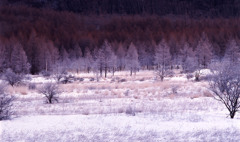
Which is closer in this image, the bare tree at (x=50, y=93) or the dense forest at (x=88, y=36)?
the bare tree at (x=50, y=93)

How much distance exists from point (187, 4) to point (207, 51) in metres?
114

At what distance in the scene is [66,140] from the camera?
10.6m

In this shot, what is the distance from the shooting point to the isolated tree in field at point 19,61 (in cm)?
6588

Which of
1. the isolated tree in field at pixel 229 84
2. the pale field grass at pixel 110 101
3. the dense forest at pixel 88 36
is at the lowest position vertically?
the pale field grass at pixel 110 101

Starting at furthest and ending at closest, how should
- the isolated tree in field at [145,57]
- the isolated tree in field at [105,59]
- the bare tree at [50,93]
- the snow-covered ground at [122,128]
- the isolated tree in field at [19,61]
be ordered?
the isolated tree in field at [145,57] < the isolated tree in field at [19,61] < the isolated tree in field at [105,59] < the bare tree at [50,93] < the snow-covered ground at [122,128]

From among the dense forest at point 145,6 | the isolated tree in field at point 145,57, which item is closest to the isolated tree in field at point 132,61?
the isolated tree in field at point 145,57

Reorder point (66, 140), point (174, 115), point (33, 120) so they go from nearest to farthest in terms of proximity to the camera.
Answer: point (66, 140)
point (33, 120)
point (174, 115)

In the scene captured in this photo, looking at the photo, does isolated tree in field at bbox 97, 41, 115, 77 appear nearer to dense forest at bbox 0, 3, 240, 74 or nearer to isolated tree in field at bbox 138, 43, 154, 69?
dense forest at bbox 0, 3, 240, 74

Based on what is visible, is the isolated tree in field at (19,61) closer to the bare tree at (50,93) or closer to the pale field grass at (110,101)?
the pale field grass at (110,101)

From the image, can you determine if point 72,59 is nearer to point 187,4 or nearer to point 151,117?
point 151,117

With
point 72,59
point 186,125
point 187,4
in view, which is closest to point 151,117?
point 186,125

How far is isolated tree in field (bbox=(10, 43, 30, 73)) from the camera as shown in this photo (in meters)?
65.9

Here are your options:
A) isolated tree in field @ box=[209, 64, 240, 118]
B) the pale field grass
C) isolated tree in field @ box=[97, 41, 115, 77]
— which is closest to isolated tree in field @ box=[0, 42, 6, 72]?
isolated tree in field @ box=[97, 41, 115, 77]

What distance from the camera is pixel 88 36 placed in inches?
4075
